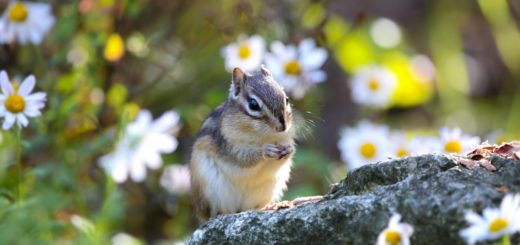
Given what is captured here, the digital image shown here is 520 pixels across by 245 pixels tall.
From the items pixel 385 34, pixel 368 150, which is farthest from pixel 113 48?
pixel 385 34

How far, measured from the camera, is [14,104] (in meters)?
4.13

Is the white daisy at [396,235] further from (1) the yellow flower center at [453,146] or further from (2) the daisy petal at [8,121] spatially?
Result: (2) the daisy petal at [8,121]

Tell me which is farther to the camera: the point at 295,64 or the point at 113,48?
the point at 113,48

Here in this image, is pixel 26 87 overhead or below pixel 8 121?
overhead

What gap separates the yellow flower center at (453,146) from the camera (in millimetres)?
4336

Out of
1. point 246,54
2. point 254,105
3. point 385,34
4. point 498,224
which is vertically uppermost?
point 385,34

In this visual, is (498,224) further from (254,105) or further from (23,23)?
(23,23)

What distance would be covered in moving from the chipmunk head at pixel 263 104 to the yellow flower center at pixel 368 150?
1131 mm

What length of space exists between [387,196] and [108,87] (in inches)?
125

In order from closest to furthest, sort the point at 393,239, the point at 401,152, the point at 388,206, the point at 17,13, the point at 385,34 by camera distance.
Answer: the point at 393,239
the point at 388,206
the point at 401,152
the point at 17,13
the point at 385,34

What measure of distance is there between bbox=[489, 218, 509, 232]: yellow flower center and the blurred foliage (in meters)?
2.09

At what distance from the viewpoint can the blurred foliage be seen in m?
5.32

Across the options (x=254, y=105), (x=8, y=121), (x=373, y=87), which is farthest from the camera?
(x=373, y=87)

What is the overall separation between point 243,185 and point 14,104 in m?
1.01
